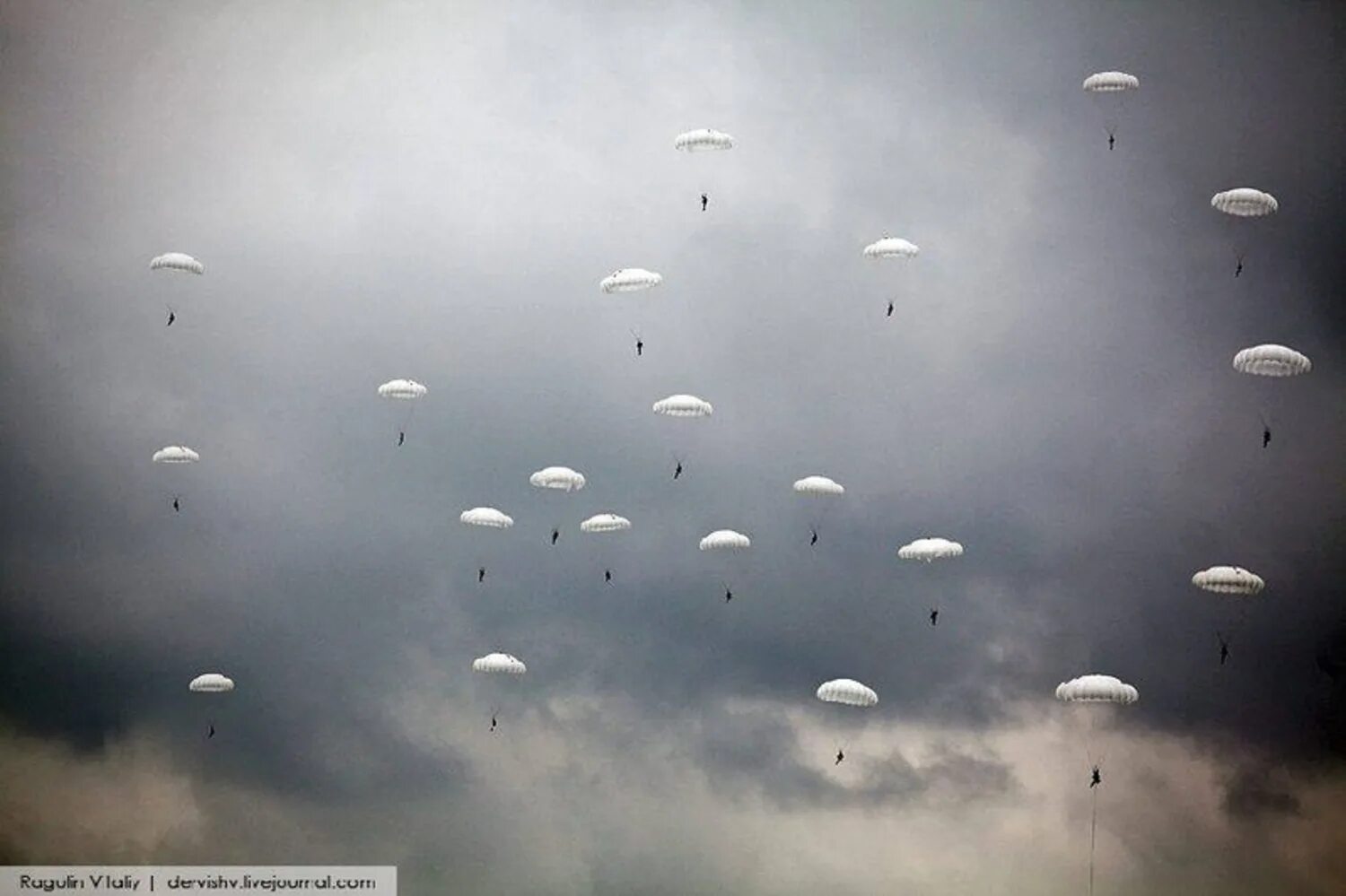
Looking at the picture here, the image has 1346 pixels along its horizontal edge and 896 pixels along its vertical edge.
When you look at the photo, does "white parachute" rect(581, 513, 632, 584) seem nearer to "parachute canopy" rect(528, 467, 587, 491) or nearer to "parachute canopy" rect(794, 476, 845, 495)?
"parachute canopy" rect(528, 467, 587, 491)

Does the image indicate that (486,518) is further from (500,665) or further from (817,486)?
(817,486)

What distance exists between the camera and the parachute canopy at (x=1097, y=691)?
31.4ft

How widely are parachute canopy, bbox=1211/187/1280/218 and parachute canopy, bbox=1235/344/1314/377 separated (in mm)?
935

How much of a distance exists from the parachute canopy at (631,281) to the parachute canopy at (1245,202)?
12.8ft

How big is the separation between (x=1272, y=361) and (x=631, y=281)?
4396 millimetres

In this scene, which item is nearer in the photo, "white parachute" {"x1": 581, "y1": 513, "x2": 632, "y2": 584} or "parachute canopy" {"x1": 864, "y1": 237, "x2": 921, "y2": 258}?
"parachute canopy" {"x1": 864, "y1": 237, "x2": 921, "y2": 258}

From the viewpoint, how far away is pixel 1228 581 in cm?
969

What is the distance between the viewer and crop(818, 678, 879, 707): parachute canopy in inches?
392

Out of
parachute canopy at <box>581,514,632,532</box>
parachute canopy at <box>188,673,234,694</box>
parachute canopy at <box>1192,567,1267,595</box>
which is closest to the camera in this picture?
parachute canopy at <box>1192,567,1267,595</box>

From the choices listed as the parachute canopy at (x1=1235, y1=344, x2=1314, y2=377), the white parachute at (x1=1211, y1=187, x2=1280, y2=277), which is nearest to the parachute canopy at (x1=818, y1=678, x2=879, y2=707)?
the parachute canopy at (x1=1235, y1=344, x2=1314, y2=377)

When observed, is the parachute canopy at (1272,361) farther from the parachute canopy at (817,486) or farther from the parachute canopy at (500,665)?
the parachute canopy at (500,665)

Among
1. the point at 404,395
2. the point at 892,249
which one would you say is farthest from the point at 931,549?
the point at 404,395

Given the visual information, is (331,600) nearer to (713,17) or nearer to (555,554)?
(555,554)

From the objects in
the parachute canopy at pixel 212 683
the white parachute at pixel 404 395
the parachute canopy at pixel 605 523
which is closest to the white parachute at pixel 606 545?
the parachute canopy at pixel 605 523
